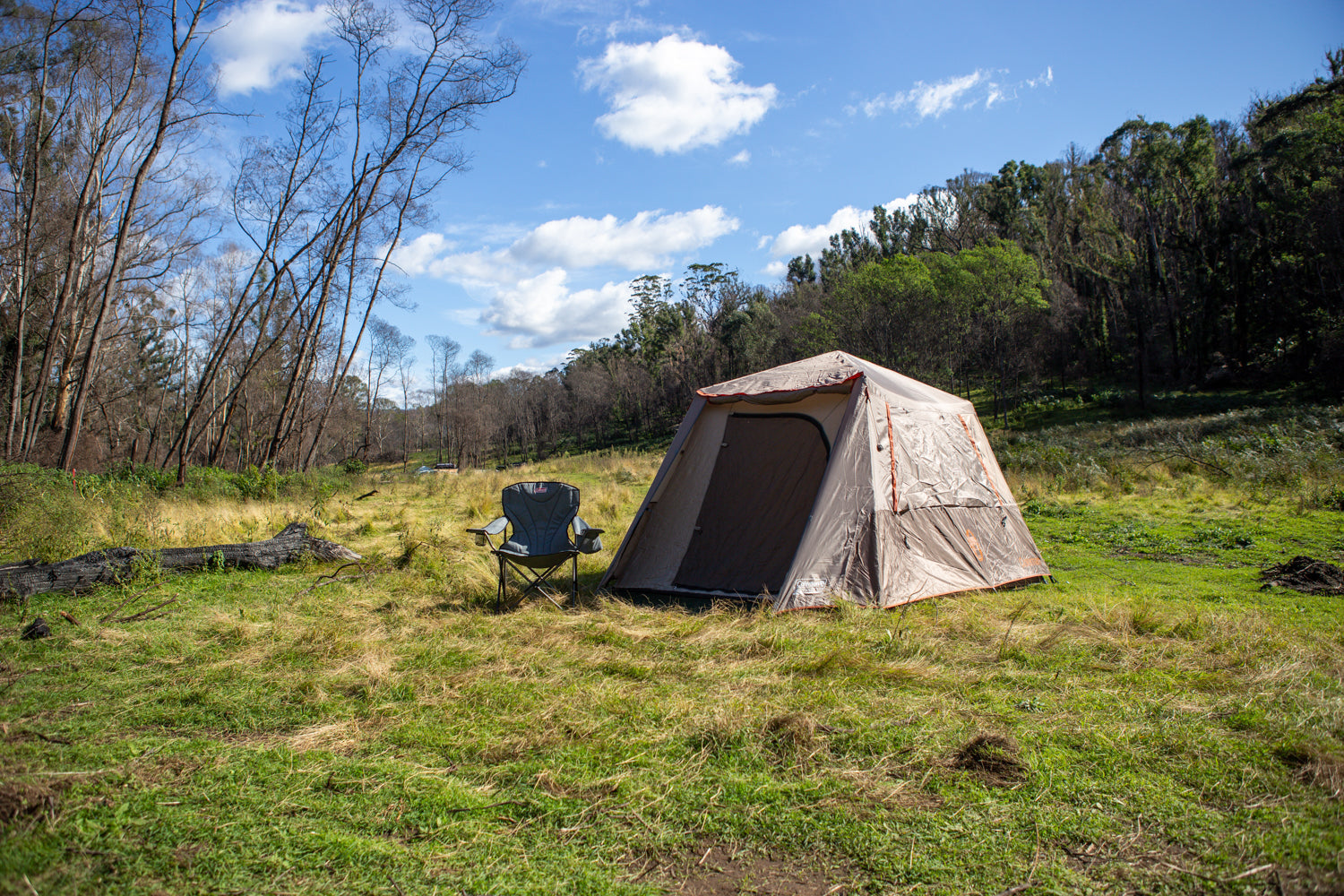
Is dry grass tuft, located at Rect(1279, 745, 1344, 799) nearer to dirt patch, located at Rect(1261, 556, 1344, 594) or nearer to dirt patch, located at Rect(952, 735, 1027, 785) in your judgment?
dirt patch, located at Rect(952, 735, 1027, 785)

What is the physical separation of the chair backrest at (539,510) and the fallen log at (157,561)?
6.68 feet

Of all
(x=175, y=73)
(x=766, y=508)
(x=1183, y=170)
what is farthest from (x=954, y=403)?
(x=1183, y=170)

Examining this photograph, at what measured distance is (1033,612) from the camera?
4.48 metres

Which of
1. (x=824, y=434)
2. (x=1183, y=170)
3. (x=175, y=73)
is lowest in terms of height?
(x=824, y=434)

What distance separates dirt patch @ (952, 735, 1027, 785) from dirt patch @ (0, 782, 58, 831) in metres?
2.95

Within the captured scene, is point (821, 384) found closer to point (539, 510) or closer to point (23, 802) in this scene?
point (539, 510)

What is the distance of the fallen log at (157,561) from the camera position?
5.08 metres

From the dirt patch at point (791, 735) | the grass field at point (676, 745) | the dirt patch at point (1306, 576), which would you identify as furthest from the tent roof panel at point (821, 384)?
the dirt patch at point (791, 735)

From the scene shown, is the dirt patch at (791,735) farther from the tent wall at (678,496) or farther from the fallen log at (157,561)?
the fallen log at (157,561)

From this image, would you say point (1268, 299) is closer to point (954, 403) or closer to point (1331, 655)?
point (954, 403)

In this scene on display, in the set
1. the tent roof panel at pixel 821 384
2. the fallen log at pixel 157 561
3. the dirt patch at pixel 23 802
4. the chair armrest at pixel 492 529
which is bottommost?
the dirt patch at pixel 23 802

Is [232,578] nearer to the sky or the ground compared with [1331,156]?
nearer to the ground

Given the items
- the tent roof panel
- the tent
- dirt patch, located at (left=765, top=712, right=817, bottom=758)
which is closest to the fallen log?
the tent

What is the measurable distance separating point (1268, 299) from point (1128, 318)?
186 inches
